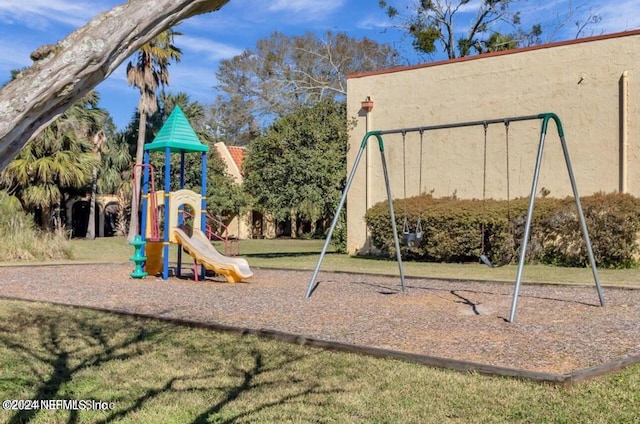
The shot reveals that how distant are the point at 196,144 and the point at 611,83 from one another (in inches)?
387

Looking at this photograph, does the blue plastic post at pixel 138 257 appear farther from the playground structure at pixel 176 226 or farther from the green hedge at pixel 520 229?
the green hedge at pixel 520 229

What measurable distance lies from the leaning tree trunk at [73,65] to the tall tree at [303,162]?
60.1 feet

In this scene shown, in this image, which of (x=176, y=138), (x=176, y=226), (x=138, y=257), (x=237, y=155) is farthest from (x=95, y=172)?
(x=176, y=226)

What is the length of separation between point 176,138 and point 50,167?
1562cm

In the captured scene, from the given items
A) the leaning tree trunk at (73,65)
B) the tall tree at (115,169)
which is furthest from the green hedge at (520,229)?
the tall tree at (115,169)

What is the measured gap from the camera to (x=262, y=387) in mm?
4797

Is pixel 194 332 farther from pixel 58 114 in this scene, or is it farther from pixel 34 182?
pixel 34 182

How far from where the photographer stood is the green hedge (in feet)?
49.4

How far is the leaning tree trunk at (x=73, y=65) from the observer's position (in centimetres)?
191

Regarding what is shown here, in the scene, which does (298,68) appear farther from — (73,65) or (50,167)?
(73,65)

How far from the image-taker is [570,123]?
16.5 metres

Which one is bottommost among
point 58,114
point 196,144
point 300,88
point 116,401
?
point 116,401

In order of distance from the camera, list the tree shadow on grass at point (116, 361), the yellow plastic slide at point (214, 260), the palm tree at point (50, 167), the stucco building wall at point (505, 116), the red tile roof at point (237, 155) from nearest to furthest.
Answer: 1. the tree shadow on grass at point (116, 361)
2. the yellow plastic slide at point (214, 260)
3. the stucco building wall at point (505, 116)
4. the palm tree at point (50, 167)
5. the red tile roof at point (237, 155)

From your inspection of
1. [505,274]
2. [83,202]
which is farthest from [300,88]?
[505,274]
